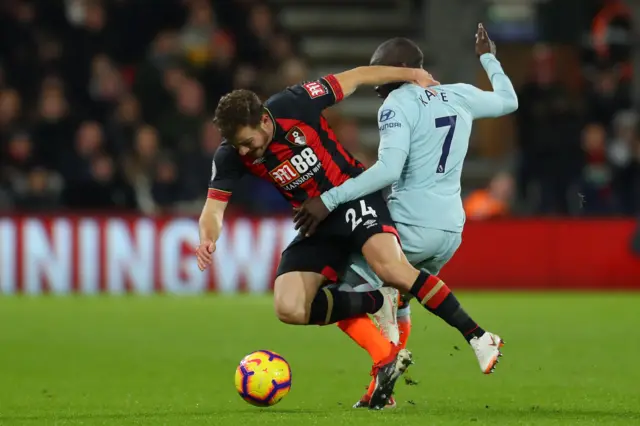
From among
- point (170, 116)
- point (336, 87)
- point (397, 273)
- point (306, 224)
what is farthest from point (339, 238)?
point (170, 116)

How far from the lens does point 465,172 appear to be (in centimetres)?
1788

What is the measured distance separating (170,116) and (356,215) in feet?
31.3

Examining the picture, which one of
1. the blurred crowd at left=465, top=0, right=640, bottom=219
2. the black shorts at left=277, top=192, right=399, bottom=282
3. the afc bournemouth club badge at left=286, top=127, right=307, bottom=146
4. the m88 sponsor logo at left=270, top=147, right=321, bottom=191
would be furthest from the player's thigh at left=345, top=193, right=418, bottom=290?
the blurred crowd at left=465, top=0, right=640, bottom=219

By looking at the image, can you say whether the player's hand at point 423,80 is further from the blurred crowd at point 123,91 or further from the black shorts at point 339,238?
the blurred crowd at point 123,91

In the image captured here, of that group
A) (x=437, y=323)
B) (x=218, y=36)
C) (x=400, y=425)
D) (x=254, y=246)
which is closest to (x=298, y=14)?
(x=218, y=36)

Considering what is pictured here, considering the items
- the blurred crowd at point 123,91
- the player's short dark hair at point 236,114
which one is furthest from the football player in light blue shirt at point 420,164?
the blurred crowd at point 123,91

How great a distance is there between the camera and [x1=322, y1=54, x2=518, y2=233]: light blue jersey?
22.2 ft

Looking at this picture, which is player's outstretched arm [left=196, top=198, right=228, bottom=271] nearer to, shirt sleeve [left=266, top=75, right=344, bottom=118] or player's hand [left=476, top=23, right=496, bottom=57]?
shirt sleeve [left=266, top=75, right=344, bottom=118]

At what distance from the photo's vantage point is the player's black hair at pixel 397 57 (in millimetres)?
7062

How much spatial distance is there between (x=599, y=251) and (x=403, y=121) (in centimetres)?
885

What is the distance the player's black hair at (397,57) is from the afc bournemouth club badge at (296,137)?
59 cm

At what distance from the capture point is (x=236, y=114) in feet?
21.3

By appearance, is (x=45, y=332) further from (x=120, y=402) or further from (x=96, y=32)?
(x=96, y=32)

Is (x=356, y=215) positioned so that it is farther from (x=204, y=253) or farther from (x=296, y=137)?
(x=204, y=253)
